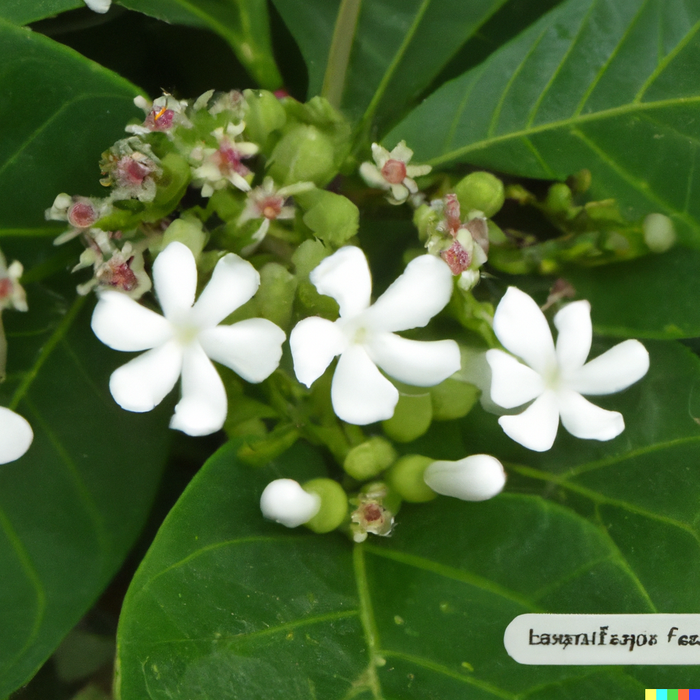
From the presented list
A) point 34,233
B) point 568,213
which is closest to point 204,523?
point 34,233

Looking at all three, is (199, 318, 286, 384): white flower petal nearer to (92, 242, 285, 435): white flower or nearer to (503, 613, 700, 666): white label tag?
(92, 242, 285, 435): white flower

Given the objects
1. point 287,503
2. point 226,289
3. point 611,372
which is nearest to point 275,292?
point 226,289

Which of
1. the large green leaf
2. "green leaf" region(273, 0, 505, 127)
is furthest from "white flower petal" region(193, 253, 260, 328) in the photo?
"green leaf" region(273, 0, 505, 127)

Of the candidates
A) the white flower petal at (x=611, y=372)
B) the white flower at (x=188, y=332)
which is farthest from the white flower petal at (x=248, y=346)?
the white flower petal at (x=611, y=372)

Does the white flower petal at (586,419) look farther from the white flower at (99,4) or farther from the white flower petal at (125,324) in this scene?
the white flower at (99,4)

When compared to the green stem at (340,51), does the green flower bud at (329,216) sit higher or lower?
lower
